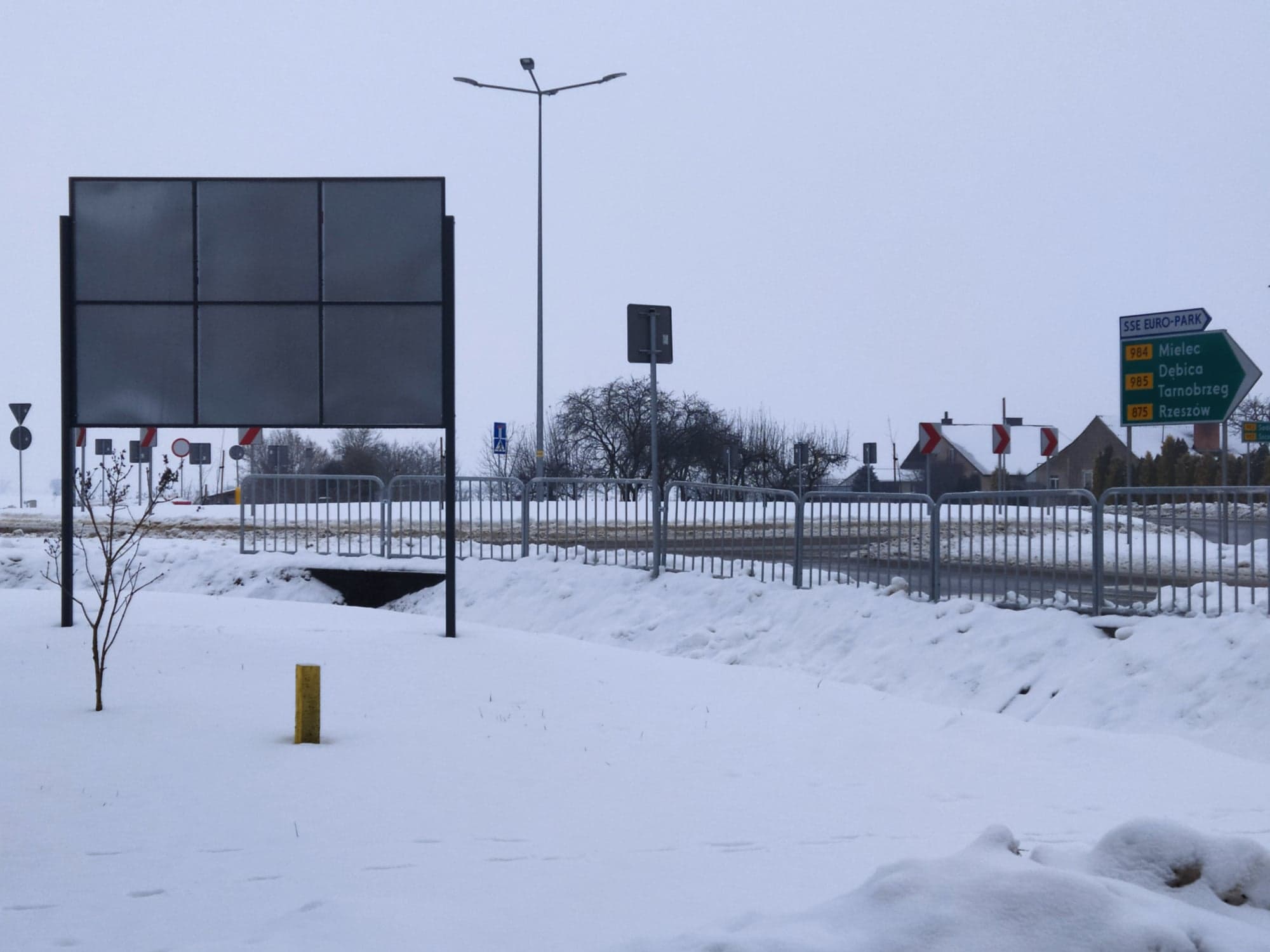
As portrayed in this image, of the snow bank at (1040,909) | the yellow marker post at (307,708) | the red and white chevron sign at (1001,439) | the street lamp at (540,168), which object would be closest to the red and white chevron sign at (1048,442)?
the red and white chevron sign at (1001,439)

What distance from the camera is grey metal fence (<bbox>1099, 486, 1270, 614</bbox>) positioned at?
1024 cm

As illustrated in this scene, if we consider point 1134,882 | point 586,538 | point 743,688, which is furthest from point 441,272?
point 1134,882

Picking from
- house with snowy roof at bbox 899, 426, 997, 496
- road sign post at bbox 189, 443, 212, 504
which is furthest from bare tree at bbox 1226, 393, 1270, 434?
road sign post at bbox 189, 443, 212, 504

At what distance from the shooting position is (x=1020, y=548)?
12164 millimetres

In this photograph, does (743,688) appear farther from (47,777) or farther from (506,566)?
(506,566)

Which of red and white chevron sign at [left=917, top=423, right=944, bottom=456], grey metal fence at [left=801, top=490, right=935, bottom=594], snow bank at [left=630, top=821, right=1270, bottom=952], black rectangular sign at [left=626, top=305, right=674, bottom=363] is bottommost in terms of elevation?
snow bank at [left=630, top=821, right=1270, bottom=952]

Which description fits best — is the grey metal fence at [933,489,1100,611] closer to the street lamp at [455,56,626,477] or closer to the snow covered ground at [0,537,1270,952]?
the snow covered ground at [0,537,1270,952]

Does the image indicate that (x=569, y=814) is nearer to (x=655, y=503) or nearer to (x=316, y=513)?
(x=655, y=503)

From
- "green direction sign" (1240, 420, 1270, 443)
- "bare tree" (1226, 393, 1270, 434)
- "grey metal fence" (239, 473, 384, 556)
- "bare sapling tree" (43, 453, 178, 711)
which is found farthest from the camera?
"bare tree" (1226, 393, 1270, 434)

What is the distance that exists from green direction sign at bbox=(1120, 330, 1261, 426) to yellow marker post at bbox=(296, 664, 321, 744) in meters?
10.1

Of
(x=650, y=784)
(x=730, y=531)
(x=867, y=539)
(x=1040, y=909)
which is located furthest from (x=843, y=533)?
(x=1040, y=909)

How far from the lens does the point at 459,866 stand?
5242 mm

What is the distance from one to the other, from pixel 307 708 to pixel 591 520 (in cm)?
1043

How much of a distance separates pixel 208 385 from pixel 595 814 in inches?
305
